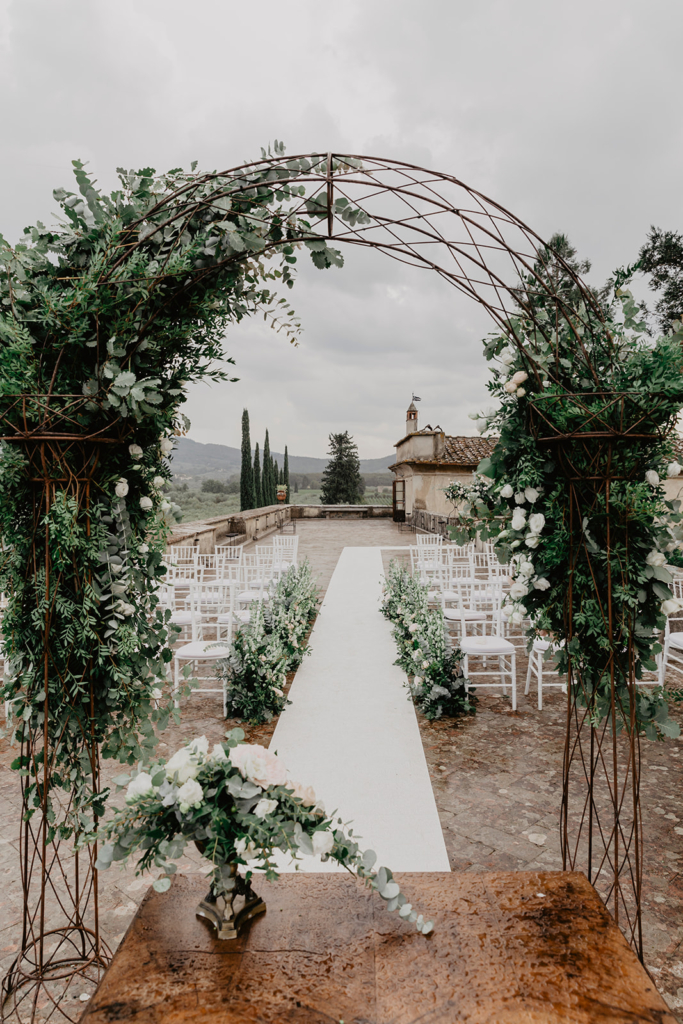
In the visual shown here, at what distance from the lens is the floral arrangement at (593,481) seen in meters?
1.74

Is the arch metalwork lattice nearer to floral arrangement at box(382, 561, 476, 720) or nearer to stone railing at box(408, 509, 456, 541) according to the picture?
floral arrangement at box(382, 561, 476, 720)

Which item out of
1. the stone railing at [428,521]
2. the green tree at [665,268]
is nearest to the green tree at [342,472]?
the stone railing at [428,521]

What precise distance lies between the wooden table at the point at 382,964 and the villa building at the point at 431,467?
62.1ft

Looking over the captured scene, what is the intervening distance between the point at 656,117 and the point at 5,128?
29.2ft

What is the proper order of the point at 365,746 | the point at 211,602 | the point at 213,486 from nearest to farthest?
the point at 365,746 < the point at 211,602 < the point at 213,486

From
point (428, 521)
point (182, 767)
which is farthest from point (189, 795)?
point (428, 521)

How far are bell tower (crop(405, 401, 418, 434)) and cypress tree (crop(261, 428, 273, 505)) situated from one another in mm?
7239

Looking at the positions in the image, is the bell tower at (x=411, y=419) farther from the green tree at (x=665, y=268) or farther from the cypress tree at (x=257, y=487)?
the green tree at (x=665, y=268)

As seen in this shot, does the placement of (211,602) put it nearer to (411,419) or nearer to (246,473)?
(246,473)

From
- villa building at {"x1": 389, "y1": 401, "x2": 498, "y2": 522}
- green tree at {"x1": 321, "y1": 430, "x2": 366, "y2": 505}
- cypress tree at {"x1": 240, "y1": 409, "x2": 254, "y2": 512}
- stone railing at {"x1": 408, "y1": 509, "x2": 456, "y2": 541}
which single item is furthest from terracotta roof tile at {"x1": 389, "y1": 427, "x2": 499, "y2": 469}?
green tree at {"x1": 321, "y1": 430, "x2": 366, "y2": 505}

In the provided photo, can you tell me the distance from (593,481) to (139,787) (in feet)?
5.51

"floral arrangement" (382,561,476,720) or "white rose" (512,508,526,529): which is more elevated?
"white rose" (512,508,526,529)

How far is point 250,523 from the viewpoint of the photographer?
16.1 m

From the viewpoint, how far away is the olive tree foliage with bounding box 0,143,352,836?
161cm
